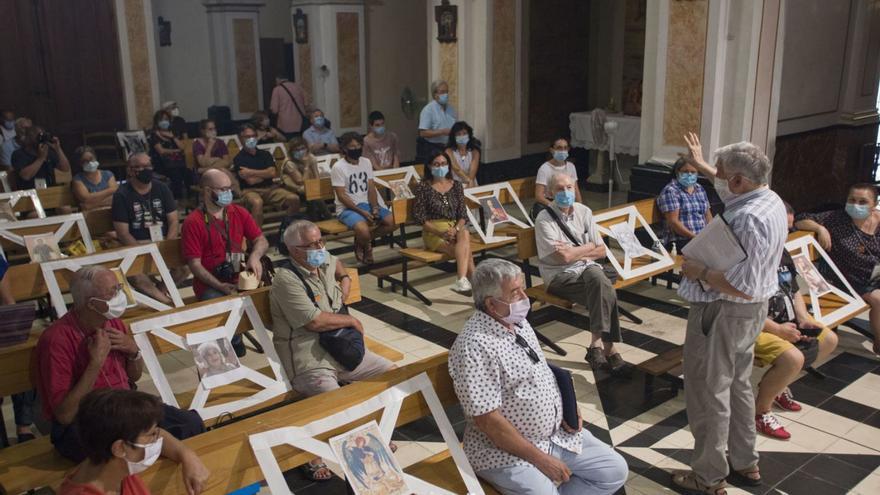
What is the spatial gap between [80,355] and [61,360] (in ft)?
0.28

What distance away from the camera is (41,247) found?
5996 millimetres

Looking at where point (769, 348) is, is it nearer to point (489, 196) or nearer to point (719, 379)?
point (719, 379)

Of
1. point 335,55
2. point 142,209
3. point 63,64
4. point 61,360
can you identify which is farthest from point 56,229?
point 335,55

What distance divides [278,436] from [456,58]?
825 centimetres

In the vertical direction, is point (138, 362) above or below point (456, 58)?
below

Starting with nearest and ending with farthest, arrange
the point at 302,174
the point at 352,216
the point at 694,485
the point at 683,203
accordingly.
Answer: the point at 694,485 → the point at 683,203 → the point at 352,216 → the point at 302,174

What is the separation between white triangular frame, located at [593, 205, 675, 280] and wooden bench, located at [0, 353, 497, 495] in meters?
2.80

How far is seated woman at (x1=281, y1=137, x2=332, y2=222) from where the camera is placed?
9.06 m

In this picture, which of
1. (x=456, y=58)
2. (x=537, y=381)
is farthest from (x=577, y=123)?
(x=537, y=381)

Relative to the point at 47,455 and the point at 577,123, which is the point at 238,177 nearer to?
the point at 577,123

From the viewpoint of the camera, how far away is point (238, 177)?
29.9 feet

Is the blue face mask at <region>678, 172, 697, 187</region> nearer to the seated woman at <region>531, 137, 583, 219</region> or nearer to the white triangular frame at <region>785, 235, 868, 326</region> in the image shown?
the white triangular frame at <region>785, 235, 868, 326</region>

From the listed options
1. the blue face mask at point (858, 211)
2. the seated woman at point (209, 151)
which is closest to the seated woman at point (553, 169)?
the blue face mask at point (858, 211)

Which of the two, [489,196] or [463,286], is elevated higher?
[489,196]
